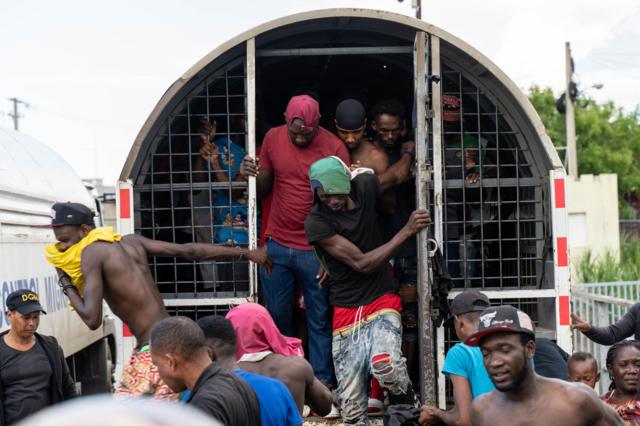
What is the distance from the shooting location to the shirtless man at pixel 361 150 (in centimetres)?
695

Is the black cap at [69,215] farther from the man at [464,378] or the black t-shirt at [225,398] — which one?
the black t-shirt at [225,398]

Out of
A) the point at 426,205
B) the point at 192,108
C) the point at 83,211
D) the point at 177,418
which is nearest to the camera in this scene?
the point at 177,418

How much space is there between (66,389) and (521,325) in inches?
154

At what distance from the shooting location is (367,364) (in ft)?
20.3

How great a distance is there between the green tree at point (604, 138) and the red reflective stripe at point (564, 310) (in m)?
38.4

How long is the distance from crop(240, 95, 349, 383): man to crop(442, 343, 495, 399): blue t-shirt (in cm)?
181

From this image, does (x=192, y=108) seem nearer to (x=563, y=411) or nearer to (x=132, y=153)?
(x=132, y=153)

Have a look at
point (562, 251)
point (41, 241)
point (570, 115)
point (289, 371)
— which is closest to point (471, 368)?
point (289, 371)

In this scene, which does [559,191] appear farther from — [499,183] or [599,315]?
[599,315]

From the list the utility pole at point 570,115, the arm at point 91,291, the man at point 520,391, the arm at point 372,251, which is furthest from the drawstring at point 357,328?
the utility pole at point 570,115

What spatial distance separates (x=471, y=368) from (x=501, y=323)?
4.36ft

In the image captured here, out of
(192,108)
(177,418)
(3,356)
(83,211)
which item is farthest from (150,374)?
(177,418)

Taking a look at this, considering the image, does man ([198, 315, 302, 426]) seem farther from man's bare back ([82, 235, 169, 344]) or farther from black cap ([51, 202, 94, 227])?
black cap ([51, 202, 94, 227])

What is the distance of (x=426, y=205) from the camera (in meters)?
6.27
